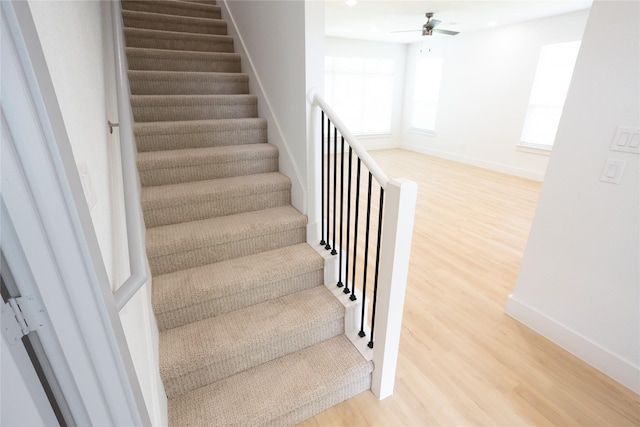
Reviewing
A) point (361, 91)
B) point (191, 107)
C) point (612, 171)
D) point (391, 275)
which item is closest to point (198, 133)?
point (191, 107)

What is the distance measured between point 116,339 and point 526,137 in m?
6.45

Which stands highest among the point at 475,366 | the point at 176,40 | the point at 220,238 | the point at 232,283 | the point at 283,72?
the point at 176,40

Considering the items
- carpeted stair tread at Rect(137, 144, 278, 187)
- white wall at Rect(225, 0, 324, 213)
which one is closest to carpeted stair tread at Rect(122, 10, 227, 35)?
white wall at Rect(225, 0, 324, 213)

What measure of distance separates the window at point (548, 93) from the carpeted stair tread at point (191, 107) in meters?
4.82

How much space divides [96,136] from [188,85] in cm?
163

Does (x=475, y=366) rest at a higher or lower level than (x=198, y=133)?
lower

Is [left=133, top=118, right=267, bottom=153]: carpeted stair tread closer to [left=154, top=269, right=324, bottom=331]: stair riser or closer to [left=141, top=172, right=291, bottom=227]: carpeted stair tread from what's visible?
[left=141, top=172, right=291, bottom=227]: carpeted stair tread

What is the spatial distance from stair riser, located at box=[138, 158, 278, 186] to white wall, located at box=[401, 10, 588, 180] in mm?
5055

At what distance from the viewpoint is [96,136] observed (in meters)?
1.15

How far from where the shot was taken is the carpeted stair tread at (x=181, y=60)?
2.52 metres

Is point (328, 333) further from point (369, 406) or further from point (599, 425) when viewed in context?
point (599, 425)

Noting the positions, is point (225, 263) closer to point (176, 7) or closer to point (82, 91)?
point (82, 91)

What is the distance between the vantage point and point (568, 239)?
1.83 meters

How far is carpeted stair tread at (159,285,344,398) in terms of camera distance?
141 cm
